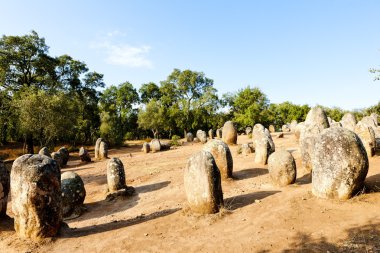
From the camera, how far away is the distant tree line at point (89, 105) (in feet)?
95.8

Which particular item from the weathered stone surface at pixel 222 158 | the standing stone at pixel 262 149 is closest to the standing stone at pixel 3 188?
the weathered stone surface at pixel 222 158

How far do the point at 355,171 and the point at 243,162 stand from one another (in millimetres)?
9569

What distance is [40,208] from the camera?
760cm

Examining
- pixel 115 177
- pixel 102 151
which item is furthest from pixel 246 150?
pixel 102 151

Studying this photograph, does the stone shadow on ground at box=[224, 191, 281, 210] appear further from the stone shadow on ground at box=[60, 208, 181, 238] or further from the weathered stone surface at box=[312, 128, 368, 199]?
the weathered stone surface at box=[312, 128, 368, 199]

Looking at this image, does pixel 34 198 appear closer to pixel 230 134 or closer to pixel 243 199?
pixel 243 199

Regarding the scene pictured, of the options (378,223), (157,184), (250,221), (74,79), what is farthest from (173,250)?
(74,79)

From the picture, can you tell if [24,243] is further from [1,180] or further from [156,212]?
[156,212]

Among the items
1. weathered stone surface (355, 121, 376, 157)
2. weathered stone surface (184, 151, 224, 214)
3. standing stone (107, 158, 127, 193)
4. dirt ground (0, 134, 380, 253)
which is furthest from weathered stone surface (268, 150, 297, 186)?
standing stone (107, 158, 127, 193)

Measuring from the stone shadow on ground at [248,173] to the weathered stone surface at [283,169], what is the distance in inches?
109

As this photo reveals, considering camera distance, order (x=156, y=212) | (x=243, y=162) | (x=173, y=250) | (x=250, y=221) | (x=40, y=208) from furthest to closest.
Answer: (x=243, y=162), (x=156, y=212), (x=250, y=221), (x=40, y=208), (x=173, y=250)

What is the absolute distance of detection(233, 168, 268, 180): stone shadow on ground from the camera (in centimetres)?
1484

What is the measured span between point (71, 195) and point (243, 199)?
715 cm

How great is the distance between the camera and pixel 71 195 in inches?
483
